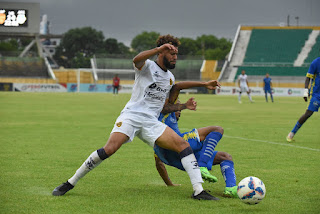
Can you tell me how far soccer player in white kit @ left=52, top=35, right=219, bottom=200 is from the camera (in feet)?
21.0

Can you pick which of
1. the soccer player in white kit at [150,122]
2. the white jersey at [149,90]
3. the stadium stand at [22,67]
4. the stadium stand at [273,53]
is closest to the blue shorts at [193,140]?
the soccer player in white kit at [150,122]

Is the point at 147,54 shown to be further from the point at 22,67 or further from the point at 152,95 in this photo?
the point at 22,67

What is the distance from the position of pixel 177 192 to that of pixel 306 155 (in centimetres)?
478

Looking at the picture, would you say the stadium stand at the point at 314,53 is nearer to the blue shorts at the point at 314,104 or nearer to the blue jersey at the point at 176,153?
the blue shorts at the point at 314,104

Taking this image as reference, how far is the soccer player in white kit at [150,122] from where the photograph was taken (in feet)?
21.0

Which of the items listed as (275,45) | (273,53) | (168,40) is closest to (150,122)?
(168,40)

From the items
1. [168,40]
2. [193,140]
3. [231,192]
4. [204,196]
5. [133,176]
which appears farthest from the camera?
[133,176]

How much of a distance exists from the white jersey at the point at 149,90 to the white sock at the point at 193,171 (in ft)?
2.28

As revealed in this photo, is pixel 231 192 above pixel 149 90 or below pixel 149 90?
below

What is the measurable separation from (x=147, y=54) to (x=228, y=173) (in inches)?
73.1

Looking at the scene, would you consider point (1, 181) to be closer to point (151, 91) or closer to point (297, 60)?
point (151, 91)

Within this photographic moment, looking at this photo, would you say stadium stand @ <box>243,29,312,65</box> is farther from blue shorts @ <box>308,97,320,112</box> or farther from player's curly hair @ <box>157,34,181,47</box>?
player's curly hair @ <box>157,34,181,47</box>

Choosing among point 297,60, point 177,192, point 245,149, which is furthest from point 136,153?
point 297,60

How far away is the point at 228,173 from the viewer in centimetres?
677
